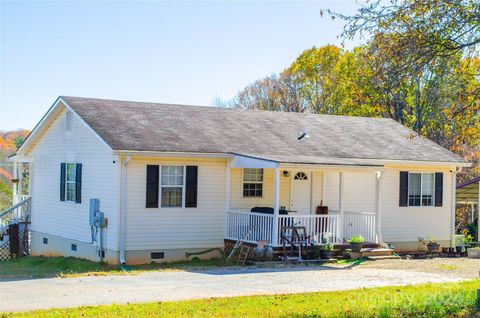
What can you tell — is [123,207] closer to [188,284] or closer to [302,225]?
[188,284]

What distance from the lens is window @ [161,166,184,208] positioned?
21203 millimetres

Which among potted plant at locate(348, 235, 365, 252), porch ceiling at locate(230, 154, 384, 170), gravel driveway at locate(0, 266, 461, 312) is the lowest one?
gravel driveway at locate(0, 266, 461, 312)

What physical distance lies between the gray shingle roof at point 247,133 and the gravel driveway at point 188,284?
3.80 metres

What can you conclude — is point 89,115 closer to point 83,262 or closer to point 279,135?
point 83,262

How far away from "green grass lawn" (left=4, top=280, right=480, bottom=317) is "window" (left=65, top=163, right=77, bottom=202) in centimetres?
1093

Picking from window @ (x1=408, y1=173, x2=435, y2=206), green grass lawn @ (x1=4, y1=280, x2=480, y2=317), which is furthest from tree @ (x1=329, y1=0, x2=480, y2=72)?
window @ (x1=408, y1=173, x2=435, y2=206)

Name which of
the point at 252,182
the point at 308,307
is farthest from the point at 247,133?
the point at 308,307

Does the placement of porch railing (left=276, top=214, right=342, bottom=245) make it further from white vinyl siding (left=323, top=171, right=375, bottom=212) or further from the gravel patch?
white vinyl siding (left=323, top=171, right=375, bottom=212)

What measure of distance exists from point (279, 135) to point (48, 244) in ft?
28.5

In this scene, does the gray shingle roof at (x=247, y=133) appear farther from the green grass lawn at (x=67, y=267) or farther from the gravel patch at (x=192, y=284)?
the gravel patch at (x=192, y=284)

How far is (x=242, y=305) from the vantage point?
12797 mm

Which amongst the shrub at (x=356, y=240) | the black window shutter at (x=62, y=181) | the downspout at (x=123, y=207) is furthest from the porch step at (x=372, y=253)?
the black window shutter at (x=62, y=181)

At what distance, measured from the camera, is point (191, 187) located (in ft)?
70.7

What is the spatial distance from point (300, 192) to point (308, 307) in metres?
11.1
